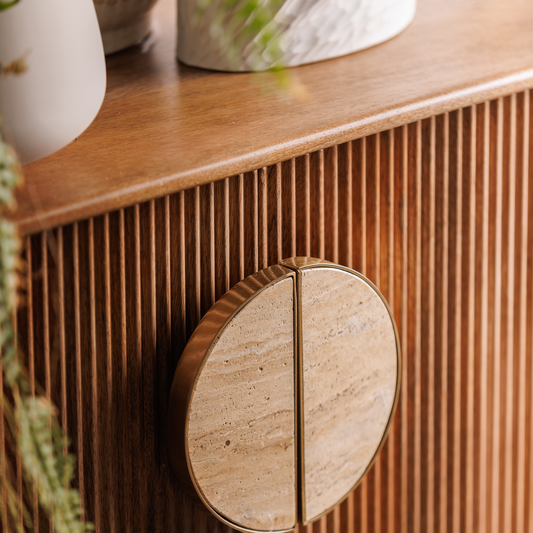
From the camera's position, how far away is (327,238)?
52cm

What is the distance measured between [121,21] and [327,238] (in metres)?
0.29

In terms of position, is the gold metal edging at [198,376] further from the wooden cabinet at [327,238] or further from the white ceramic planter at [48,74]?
the white ceramic planter at [48,74]

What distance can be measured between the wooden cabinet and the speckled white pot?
1cm

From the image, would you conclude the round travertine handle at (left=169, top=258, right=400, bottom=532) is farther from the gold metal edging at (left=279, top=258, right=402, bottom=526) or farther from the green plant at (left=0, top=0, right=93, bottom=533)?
the green plant at (left=0, top=0, right=93, bottom=533)

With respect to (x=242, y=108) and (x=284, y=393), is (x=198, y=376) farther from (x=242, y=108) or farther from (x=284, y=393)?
(x=242, y=108)

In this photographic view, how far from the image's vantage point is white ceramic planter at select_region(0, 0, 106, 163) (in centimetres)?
39

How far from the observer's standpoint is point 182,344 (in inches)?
18.2

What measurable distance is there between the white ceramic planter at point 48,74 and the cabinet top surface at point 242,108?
17mm

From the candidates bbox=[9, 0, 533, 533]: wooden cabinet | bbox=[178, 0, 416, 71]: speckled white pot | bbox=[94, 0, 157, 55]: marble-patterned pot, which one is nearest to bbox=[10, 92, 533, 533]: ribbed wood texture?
bbox=[9, 0, 533, 533]: wooden cabinet

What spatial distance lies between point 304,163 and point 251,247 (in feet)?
0.24

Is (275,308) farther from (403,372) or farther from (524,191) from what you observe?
(524,191)

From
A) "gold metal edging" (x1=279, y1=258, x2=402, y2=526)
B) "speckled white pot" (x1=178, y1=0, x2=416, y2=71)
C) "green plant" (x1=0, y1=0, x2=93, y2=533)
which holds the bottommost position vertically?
"gold metal edging" (x1=279, y1=258, x2=402, y2=526)

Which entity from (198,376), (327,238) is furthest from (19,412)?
(327,238)

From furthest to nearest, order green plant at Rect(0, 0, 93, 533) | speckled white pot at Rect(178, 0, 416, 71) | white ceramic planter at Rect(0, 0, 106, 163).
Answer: speckled white pot at Rect(178, 0, 416, 71), white ceramic planter at Rect(0, 0, 106, 163), green plant at Rect(0, 0, 93, 533)
